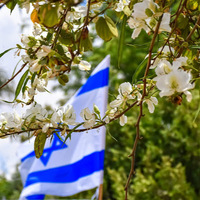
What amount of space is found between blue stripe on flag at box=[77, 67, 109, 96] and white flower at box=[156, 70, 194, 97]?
256cm

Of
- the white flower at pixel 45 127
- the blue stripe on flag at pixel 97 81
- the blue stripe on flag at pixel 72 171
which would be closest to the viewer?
the white flower at pixel 45 127

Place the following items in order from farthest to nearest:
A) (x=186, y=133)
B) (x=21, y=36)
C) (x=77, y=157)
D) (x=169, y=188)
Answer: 1. (x=186, y=133)
2. (x=169, y=188)
3. (x=77, y=157)
4. (x=21, y=36)

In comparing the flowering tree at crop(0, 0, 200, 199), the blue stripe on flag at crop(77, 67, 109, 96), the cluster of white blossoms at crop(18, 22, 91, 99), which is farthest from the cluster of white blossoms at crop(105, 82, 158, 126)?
the blue stripe on flag at crop(77, 67, 109, 96)

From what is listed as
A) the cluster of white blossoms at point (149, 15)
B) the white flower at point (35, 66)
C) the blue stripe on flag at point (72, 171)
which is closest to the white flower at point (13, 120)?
the white flower at point (35, 66)

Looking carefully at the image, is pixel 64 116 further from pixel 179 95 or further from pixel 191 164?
pixel 191 164

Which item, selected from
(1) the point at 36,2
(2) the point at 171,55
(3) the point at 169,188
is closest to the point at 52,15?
(1) the point at 36,2

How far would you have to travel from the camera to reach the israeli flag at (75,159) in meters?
2.96

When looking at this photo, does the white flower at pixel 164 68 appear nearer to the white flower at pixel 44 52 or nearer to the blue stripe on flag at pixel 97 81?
the white flower at pixel 44 52

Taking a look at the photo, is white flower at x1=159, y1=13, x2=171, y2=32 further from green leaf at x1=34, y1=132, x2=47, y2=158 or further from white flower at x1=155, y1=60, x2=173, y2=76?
green leaf at x1=34, y1=132, x2=47, y2=158

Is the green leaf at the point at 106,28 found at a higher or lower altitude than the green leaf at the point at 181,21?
lower

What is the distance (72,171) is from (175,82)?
265 centimetres

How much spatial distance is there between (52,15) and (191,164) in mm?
5026

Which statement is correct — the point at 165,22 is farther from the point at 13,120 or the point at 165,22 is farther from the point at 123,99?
the point at 13,120

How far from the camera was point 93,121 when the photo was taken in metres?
0.62
